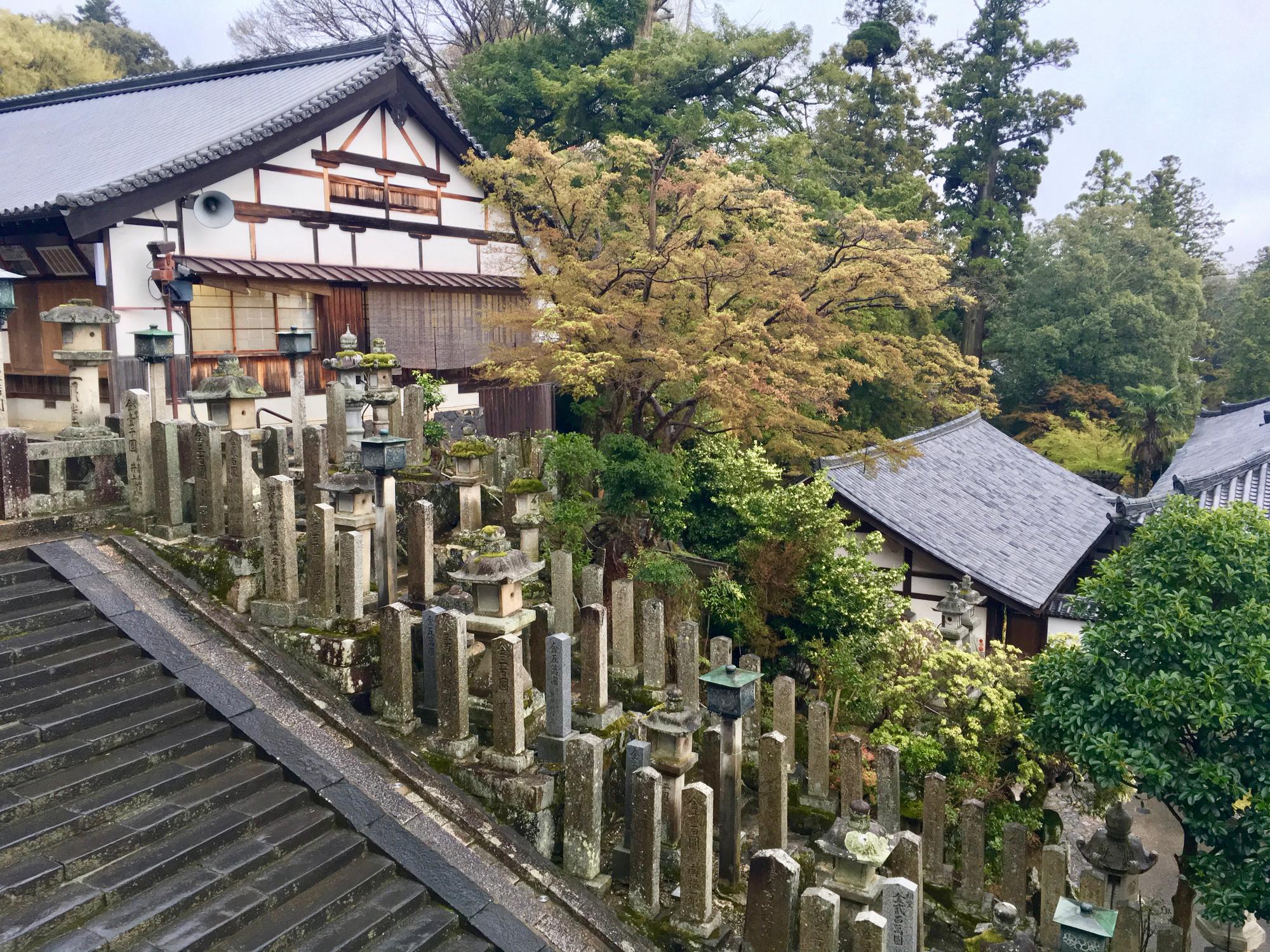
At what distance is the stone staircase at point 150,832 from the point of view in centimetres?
491

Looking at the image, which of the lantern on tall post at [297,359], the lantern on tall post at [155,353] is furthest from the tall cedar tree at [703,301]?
the lantern on tall post at [155,353]

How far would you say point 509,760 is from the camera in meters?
6.53

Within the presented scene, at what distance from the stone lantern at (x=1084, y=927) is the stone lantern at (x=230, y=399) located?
7.86 m

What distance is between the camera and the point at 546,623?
7.77m

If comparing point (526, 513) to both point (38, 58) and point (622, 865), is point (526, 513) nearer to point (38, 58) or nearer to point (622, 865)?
point (622, 865)

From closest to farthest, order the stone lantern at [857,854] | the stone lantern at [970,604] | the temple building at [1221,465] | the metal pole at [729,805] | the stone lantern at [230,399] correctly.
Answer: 1. the stone lantern at [857,854]
2. the metal pole at [729,805]
3. the stone lantern at [230,399]
4. the stone lantern at [970,604]
5. the temple building at [1221,465]

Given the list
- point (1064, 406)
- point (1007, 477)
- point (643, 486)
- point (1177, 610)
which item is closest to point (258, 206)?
point (643, 486)

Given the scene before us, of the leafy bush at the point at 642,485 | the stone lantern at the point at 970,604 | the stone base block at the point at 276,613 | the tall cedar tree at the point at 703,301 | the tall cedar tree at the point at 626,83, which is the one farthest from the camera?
the tall cedar tree at the point at 626,83

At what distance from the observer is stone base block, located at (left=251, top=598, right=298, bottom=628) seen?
724 centimetres

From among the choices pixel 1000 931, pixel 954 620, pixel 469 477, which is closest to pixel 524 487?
pixel 469 477

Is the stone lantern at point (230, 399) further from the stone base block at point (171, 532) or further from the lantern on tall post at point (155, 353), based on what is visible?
the stone base block at point (171, 532)

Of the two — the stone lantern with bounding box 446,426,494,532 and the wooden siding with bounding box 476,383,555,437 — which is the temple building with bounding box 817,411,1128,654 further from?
the wooden siding with bounding box 476,383,555,437

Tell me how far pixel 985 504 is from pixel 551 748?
16.7 metres

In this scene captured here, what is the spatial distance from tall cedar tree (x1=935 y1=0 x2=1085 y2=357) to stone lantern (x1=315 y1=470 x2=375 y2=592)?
30.5 meters
